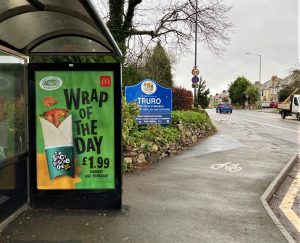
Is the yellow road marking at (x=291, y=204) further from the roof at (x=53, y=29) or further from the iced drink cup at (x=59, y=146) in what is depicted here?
the roof at (x=53, y=29)

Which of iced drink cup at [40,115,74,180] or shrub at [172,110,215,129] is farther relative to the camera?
shrub at [172,110,215,129]

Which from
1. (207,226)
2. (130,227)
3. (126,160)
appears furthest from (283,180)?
(130,227)

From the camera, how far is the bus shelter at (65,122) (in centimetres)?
555

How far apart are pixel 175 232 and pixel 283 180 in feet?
16.6

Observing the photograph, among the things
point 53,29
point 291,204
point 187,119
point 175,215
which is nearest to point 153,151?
point 291,204

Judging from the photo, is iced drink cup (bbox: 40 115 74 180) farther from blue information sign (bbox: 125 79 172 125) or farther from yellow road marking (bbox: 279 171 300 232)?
blue information sign (bbox: 125 79 172 125)

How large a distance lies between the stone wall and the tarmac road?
0.36m

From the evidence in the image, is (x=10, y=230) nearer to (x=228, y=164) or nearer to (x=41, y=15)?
(x=41, y=15)

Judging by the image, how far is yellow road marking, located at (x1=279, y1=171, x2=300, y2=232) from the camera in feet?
20.3

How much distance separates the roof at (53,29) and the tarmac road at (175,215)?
2221 millimetres

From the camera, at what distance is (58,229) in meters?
5.00

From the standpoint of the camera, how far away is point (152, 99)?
12.3m

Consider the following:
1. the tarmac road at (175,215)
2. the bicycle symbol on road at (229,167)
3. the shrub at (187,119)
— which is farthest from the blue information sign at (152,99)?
the tarmac road at (175,215)

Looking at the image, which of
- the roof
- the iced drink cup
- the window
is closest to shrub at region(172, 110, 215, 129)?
the roof
